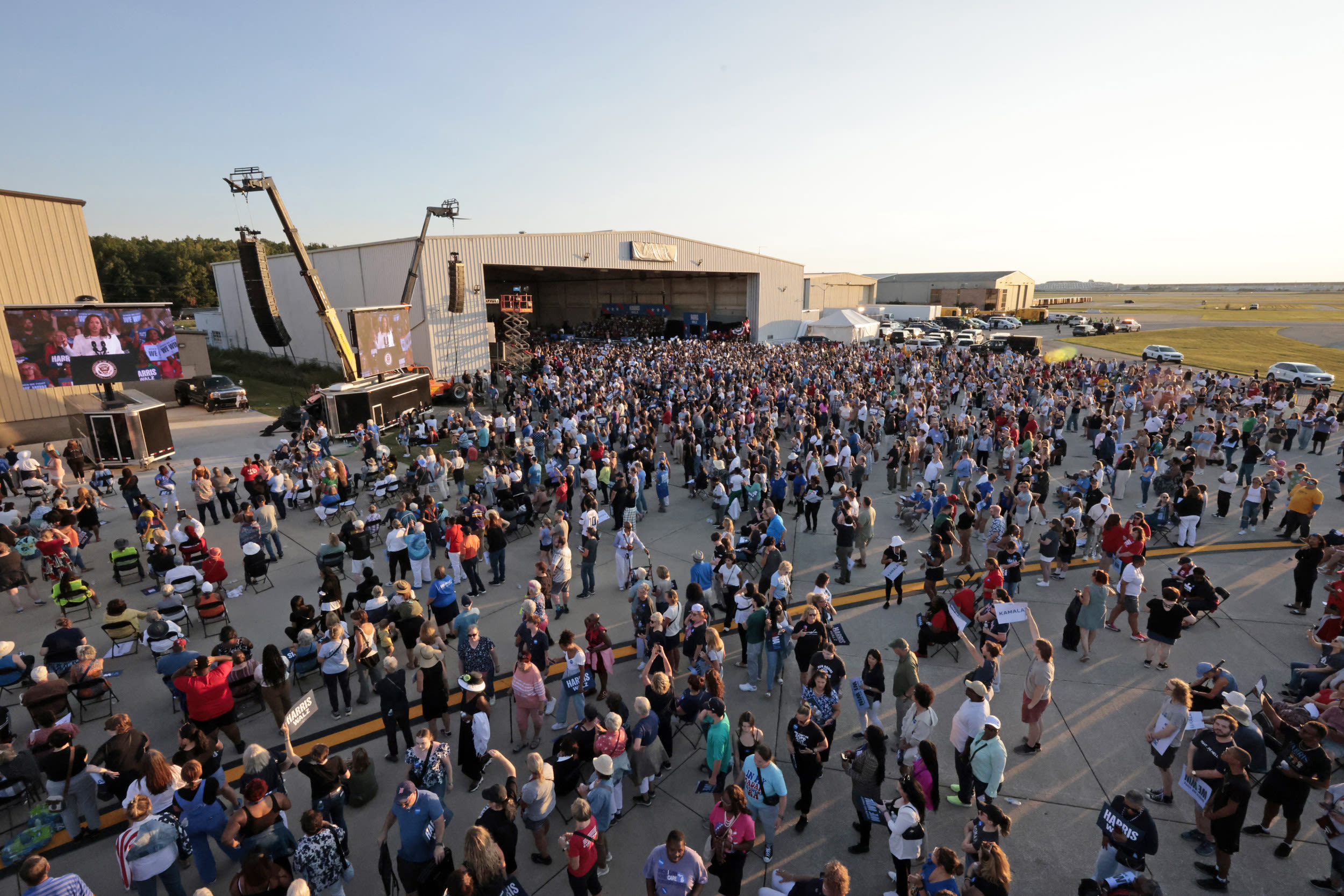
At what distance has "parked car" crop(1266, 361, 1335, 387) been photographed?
28.3 m

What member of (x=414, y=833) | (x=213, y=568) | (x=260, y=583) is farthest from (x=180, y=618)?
(x=414, y=833)

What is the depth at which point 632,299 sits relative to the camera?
5950 centimetres

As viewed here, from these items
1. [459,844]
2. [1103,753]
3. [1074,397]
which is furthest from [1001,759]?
[1074,397]

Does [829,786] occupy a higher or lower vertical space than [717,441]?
lower

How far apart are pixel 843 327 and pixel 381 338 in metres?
33.1

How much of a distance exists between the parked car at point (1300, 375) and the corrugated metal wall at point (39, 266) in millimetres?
49846

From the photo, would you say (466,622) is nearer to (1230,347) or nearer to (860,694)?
(860,694)

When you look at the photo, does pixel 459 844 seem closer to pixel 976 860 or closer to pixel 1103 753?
pixel 976 860

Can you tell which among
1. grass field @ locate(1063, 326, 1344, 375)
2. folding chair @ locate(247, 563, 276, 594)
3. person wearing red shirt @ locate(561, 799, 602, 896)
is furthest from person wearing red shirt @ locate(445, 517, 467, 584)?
grass field @ locate(1063, 326, 1344, 375)

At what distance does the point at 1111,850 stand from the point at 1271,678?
18.6 ft

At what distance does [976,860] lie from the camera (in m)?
4.50

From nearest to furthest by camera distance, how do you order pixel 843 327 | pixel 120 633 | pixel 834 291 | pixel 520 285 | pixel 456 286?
pixel 120 633, pixel 456 286, pixel 843 327, pixel 520 285, pixel 834 291

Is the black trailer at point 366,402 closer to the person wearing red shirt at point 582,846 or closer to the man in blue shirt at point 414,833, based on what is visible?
the man in blue shirt at point 414,833

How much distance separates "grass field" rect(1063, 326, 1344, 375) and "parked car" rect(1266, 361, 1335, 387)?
3324mm
